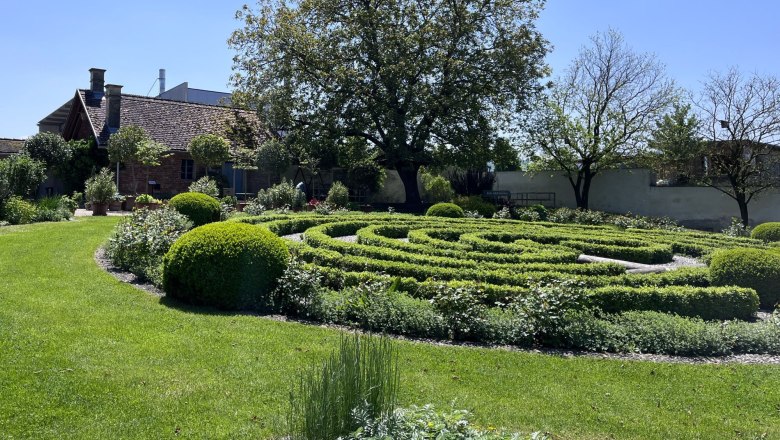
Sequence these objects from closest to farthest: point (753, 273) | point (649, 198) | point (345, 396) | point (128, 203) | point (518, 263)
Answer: point (345, 396)
point (753, 273)
point (518, 263)
point (128, 203)
point (649, 198)

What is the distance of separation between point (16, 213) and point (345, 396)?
18321 millimetres

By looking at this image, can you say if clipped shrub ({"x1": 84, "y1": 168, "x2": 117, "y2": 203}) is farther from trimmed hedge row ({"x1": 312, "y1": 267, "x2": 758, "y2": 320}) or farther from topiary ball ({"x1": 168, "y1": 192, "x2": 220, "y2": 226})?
trimmed hedge row ({"x1": 312, "y1": 267, "x2": 758, "y2": 320})

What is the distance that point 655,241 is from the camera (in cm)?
1510

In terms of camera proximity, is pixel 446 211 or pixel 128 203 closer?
pixel 446 211

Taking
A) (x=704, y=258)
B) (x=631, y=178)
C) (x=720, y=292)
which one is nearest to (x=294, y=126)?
(x=631, y=178)

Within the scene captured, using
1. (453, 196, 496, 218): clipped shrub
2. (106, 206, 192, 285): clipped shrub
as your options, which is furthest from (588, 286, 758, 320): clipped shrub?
(453, 196, 496, 218): clipped shrub

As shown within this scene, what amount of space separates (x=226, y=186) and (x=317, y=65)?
869cm

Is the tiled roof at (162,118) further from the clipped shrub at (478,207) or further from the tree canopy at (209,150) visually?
the clipped shrub at (478,207)

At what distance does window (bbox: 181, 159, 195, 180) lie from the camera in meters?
30.8

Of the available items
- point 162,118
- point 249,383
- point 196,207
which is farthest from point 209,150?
point 249,383

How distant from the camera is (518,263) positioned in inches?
418

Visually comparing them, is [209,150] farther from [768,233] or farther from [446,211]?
[768,233]

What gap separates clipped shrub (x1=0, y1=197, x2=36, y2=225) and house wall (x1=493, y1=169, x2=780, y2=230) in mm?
23923

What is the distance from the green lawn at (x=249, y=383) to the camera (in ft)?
14.4
